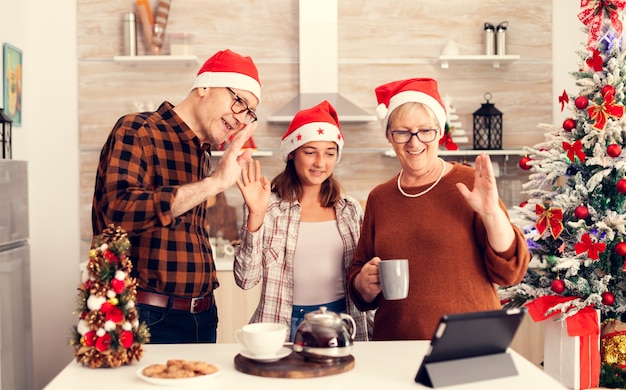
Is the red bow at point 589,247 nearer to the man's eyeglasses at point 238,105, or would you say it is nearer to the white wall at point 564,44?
the man's eyeglasses at point 238,105

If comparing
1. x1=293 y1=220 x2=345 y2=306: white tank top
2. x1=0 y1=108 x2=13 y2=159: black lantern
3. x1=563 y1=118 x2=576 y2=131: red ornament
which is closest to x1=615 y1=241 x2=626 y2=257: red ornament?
x1=563 y1=118 x2=576 y2=131: red ornament

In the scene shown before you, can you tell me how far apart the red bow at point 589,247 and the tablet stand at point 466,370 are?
5.14 ft

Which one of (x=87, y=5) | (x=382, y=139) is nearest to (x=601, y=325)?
(x=382, y=139)

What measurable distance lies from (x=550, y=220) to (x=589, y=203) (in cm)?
18

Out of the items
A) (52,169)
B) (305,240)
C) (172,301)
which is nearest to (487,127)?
(305,240)

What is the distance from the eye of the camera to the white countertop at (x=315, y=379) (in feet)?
5.49

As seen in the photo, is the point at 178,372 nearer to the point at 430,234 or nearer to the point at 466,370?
the point at 466,370

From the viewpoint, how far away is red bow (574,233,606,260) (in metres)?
3.18

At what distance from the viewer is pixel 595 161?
3213 millimetres

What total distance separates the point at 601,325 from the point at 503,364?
180 cm

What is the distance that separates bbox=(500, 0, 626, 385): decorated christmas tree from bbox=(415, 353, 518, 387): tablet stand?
1567 millimetres

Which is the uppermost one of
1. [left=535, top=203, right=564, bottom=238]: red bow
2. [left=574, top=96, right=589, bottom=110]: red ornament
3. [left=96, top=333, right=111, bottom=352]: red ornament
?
[left=574, top=96, right=589, bottom=110]: red ornament

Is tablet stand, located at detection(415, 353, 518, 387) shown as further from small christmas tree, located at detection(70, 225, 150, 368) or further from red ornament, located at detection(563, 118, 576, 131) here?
red ornament, located at detection(563, 118, 576, 131)

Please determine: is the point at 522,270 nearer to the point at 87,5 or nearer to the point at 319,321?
the point at 319,321
